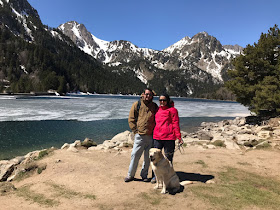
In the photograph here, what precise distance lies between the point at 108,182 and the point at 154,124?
273cm

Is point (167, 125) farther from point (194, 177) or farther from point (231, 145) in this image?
point (231, 145)

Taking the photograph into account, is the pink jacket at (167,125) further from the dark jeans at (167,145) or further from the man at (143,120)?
the man at (143,120)

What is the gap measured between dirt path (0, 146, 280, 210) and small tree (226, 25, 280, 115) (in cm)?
1294

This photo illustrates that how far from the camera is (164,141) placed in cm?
595

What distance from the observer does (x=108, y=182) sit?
677 centimetres

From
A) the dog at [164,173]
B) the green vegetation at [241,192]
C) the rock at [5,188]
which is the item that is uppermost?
the dog at [164,173]

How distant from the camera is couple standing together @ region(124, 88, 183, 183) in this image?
19.4ft

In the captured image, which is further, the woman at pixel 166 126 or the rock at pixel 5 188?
the rock at pixel 5 188

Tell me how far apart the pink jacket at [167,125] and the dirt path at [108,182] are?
1.77m

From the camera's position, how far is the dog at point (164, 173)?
5.51m

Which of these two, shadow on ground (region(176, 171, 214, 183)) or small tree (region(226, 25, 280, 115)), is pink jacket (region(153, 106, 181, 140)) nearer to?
shadow on ground (region(176, 171, 214, 183))

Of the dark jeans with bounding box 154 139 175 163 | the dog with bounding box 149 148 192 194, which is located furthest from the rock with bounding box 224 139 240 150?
the dark jeans with bounding box 154 139 175 163

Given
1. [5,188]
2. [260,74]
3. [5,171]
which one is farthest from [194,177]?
[260,74]

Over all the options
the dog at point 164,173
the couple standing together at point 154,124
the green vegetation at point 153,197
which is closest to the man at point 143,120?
the couple standing together at point 154,124
